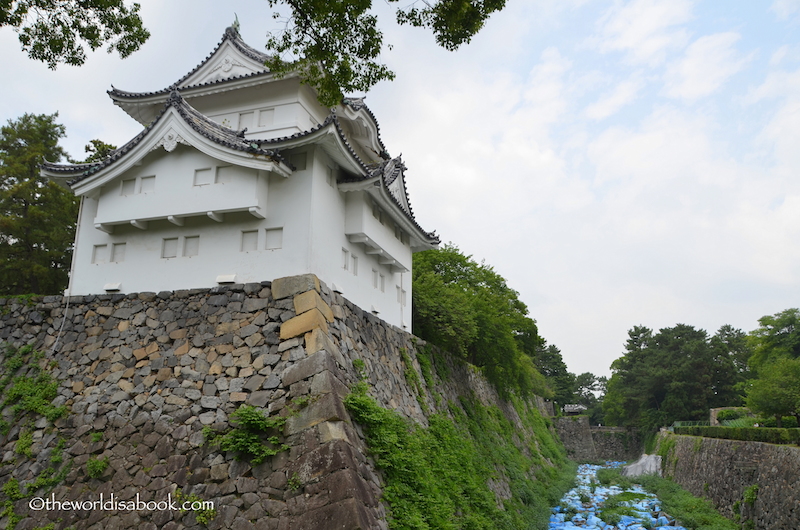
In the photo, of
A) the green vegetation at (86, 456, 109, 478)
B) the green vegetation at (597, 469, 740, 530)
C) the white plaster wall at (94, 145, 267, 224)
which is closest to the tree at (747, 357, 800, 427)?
the green vegetation at (597, 469, 740, 530)

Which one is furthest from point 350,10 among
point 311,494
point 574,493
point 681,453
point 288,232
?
point 681,453

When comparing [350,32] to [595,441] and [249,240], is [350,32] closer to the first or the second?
[249,240]

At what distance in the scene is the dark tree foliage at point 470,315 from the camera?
67.1ft

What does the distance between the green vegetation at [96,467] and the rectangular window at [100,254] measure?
4.91m

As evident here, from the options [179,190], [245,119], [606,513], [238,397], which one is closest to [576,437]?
[606,513]

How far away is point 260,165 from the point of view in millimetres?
10898

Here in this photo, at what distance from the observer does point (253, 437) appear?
8.85m

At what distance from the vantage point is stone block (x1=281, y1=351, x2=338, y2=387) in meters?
9.40

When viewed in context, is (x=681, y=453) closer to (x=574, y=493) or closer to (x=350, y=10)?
(x=574, y=493)

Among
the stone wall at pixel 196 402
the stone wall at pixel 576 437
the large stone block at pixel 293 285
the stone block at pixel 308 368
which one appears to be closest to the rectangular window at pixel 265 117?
the stone wall at pixel 196 402

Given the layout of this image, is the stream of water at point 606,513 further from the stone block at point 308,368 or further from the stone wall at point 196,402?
the stone block at point 308,368

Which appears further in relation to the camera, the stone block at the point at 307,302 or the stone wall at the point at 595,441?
the stone wall at the point at 595,441

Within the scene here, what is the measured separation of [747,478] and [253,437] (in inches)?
663

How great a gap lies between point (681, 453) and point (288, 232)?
25974 mm
